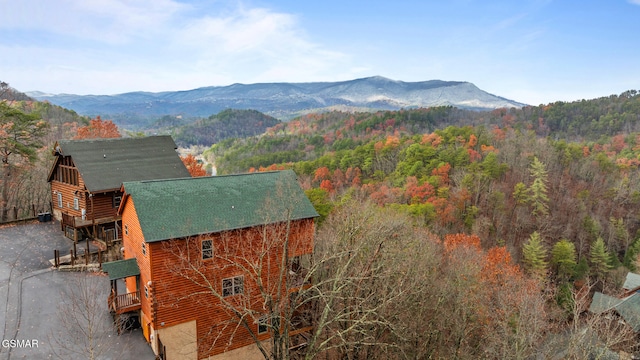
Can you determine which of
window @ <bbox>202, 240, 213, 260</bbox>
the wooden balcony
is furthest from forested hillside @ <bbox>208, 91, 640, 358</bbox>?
the wooden balcony

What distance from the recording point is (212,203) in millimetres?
17969

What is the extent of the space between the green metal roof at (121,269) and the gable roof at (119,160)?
9017 millimetres

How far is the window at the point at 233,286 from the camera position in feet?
58.8

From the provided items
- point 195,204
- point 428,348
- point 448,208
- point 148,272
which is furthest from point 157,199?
point 448,208

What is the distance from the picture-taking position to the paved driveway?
15219 millimetres

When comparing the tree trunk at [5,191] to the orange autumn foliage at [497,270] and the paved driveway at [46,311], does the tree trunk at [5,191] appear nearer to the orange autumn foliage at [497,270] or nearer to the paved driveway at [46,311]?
the paved driveway at [46,311]

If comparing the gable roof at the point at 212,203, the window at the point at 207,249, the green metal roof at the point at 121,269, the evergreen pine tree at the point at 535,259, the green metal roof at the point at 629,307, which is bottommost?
the green metal roof at the point at 629,307

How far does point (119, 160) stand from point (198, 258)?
46.6 ft

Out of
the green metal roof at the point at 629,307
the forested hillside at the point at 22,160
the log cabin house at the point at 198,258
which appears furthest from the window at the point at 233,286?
the green metal roof at the point at 629,307

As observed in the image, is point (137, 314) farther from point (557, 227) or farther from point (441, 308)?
point (557, 227)

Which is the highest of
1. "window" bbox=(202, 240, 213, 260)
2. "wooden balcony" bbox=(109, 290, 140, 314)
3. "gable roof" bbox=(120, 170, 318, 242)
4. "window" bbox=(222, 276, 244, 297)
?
"gable roof" bbox=(120, 170, 318, 242)

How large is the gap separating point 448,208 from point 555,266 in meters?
15.4

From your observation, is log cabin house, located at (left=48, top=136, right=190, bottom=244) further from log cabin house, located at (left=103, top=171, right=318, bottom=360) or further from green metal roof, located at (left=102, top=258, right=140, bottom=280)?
log cabin house, located at (left=103, top=171, right=318, bottom=360)

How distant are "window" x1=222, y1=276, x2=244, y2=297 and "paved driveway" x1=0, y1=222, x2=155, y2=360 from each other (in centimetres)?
401
